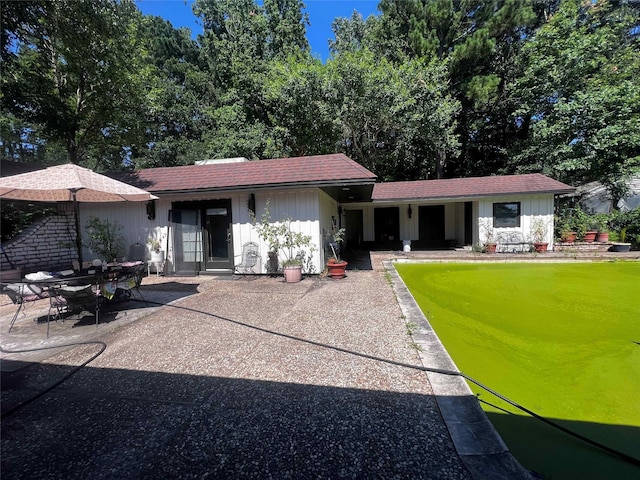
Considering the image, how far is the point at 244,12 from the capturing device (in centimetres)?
2166

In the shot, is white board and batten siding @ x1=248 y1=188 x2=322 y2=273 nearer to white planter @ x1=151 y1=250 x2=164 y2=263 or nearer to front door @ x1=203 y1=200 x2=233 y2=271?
front door @ x1=203 y1=200 x2=233 y2=271

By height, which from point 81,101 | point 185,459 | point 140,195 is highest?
point 81,101

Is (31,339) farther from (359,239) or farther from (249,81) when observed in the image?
(249,81)

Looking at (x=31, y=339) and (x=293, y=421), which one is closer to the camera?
(x=293, y=421)

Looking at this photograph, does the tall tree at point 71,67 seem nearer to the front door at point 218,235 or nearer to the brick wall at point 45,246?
the brick wall at point 45,246

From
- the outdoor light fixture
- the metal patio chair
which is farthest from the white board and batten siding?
the outdoor light fixture

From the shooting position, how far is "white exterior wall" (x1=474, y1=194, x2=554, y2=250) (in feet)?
37.9

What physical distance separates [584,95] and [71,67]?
19846mm

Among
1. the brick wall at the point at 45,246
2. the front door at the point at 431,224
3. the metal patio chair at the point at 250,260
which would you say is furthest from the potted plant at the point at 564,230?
the brick wall at the point at 45,246

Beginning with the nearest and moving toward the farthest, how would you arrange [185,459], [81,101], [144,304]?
[185,459] → [144,304] → [81,101]

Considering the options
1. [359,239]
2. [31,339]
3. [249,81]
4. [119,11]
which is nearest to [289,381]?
[31,339]

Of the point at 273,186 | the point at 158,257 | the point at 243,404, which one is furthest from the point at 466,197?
Answer: the point at 243,404

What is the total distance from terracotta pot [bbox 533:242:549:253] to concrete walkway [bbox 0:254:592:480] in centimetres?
984

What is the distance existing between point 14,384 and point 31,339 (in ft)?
4.55
